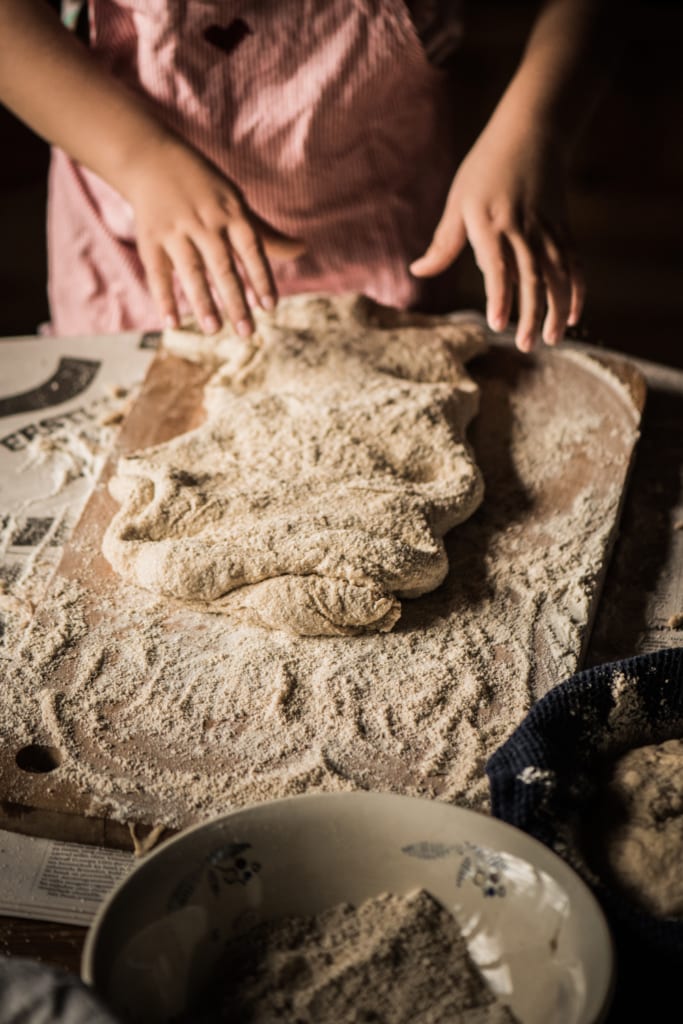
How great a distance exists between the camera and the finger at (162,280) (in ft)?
4.53

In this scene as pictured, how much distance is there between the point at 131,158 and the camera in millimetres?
1406

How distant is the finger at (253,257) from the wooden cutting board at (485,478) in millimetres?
195

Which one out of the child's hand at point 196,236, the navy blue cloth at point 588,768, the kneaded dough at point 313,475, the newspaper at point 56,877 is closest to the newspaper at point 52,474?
the newspaper at point 56,877

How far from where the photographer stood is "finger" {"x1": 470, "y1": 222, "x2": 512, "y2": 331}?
1323mm

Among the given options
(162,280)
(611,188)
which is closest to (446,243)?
(162,280)


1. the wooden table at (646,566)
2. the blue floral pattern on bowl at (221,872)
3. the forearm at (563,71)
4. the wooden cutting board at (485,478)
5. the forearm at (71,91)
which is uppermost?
the forearm at (71,91)

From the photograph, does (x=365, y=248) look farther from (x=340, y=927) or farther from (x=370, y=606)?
(x=340, y=927)

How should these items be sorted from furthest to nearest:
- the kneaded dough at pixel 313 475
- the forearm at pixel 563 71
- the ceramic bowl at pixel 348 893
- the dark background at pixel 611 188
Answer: the dark background at pixel 611 188 < the forearm at pixel 563 71 < the kneaded dough at pixel 313 475 < the ceramic bowl at pixel 348 893

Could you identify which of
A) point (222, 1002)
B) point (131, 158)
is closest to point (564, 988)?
point (222, 1002)

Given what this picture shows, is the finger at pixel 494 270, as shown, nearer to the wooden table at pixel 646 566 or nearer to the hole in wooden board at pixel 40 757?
the wooden table at pixel 646 566

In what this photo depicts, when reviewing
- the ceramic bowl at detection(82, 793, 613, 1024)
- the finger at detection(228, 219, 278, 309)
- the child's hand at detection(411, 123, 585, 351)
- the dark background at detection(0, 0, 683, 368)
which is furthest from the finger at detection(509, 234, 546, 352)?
the dark background at detection(0, 0, 683, 368)

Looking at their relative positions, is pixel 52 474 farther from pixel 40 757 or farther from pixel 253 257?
pixel 40 757

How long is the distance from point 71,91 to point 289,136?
0.33 m

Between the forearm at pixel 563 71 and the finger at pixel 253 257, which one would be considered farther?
the forearm at pixel 563 71
